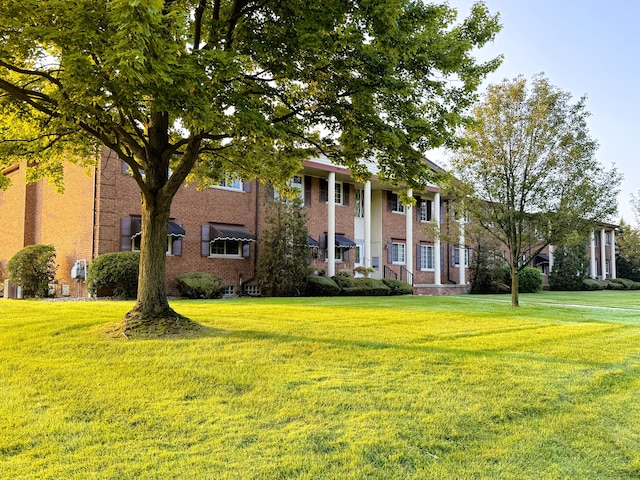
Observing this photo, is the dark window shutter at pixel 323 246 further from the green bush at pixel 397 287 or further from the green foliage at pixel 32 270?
the green foliage at pixel 32 270

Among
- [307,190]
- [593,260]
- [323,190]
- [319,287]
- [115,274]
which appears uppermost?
[323,190]

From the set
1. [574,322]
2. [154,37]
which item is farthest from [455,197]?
[154,37]

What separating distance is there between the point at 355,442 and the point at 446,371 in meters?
2.55

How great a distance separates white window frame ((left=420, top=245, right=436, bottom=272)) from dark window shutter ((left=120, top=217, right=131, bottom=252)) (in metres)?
18.1

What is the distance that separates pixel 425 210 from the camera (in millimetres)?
30438

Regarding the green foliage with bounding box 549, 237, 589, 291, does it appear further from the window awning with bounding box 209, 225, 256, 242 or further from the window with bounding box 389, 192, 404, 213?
the window awning with bounding box 209, 225, 256, 242

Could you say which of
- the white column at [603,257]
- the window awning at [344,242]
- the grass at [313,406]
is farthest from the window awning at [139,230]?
the white column at [603,257]

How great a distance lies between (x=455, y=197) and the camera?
52.1 ft

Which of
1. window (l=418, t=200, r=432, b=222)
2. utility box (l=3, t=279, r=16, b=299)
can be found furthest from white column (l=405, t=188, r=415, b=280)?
utility box (l=3, t=279, r=16, b=299)

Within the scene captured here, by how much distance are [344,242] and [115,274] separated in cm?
1267

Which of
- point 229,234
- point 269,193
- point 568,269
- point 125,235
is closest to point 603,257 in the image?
point 568,269

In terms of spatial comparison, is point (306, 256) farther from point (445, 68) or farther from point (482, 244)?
point (445, 68)

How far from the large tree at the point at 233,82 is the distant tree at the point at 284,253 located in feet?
29.6

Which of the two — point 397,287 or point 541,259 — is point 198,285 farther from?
point 541,259
